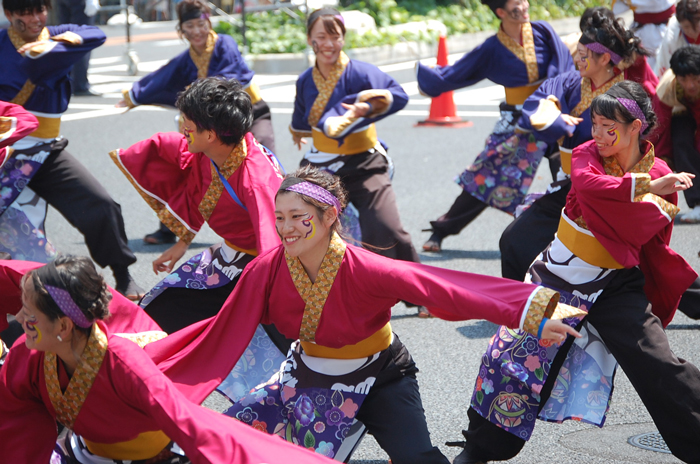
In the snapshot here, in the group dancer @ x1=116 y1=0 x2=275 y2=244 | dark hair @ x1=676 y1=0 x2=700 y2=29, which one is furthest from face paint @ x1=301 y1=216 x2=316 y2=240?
dark hair @ x1=676 y1=0 x2=700 y2=29

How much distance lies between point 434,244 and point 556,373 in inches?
115

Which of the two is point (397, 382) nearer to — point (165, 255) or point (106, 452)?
point (106, 452)

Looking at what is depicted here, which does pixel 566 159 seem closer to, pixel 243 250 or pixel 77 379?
pixel 243 250

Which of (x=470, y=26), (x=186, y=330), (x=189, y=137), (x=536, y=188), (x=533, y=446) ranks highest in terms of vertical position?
(x=189, y=137)

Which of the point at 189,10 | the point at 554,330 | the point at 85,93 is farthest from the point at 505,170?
the point at 85,93

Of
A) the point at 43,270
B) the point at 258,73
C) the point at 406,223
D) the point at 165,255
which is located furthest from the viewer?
the point at 258,73

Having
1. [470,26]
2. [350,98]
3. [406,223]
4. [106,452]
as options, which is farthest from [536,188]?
[470,26]

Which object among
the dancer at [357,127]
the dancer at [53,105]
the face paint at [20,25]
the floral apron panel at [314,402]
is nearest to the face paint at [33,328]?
the floral apron panel at [314,402]

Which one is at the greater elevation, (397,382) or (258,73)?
(397,382)

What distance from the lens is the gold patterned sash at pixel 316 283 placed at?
2783 mm

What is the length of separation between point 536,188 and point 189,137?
4.58 m

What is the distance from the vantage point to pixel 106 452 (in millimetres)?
2717

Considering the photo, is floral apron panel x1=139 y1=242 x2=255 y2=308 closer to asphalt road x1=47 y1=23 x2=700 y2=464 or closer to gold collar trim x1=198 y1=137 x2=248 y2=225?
gold collar trim x1=198 y1=137 x2=248 y2=225

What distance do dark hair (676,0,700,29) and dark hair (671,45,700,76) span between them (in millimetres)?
1466
